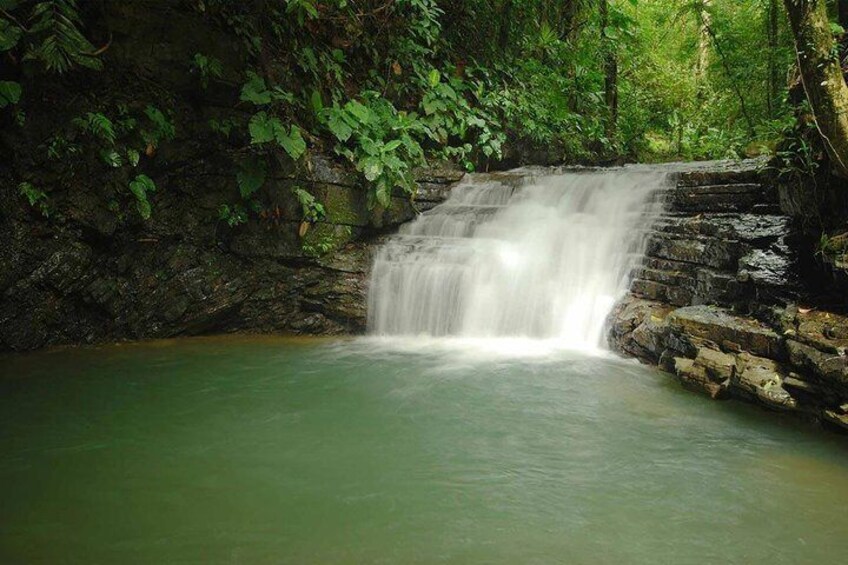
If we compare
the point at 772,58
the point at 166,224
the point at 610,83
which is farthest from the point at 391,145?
the point at 772,58

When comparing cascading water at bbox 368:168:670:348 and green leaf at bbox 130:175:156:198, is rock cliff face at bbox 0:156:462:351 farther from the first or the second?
cascading water at bbox 368:168:670:348

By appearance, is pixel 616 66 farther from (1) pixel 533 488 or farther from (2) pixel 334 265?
(1) pixel 533 488

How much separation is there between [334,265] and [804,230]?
5.51 m

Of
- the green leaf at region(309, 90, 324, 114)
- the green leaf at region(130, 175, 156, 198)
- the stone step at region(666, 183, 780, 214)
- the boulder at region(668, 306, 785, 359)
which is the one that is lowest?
the boulder at region(668, 306, 785, 359)

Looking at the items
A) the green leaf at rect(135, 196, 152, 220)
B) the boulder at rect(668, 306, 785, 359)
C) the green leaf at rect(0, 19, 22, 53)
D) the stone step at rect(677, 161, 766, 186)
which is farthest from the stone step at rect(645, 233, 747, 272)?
the green leaf at rect(0, 19, 22, 53)

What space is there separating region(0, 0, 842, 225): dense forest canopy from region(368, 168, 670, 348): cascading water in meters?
1.09

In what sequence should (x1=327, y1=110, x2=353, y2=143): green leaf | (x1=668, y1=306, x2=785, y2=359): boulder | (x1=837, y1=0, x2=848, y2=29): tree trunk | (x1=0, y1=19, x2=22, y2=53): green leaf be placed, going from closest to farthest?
1. (x1=0, y1=19, x2=22, y2=53): green leaf
2. (x1=668, y1=306, x2=785, y2=359): boulder
3. (x1=837, y1=0, x2=848, y2=29): tree trunk
4. (x1=327, y1=110, x2=353, y2=143): green leaf

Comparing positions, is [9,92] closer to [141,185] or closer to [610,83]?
[141,185]

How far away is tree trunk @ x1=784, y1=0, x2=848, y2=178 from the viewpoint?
14.3 feet

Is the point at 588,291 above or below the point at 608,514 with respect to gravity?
above

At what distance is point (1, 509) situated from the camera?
2676 millimetres

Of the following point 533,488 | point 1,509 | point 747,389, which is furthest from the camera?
point 747,389

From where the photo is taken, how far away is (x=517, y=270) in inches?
282

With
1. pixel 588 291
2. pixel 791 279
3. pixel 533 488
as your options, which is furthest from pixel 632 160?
pixel 533 488
